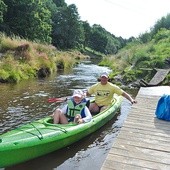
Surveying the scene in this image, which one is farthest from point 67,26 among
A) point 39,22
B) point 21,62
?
point 21,62

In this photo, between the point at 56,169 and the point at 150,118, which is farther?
the point at 150,118

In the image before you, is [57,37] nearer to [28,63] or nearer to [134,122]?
[28,63]

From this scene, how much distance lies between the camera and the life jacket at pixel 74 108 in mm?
6445

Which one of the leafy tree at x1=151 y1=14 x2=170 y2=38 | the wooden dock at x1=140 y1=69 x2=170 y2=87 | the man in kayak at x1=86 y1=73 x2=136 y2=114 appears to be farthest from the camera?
the leafy tree at x1=151 y1=14 x2=170 y2=38

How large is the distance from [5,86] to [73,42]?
1598 inches

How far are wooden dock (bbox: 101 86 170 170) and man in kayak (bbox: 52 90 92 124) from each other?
3.18ft

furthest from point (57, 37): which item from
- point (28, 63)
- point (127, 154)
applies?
point (127, 154)

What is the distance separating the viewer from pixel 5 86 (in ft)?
41.4

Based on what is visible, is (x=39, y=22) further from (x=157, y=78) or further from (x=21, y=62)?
(x=157, y=78)

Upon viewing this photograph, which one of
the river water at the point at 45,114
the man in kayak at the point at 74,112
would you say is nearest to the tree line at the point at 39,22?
the river water at the point at 45,114

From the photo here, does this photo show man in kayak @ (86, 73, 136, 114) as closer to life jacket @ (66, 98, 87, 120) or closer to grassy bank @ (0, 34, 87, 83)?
life jacket @ (66, 98, 87, 120)

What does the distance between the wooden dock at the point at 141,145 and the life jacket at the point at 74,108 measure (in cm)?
101

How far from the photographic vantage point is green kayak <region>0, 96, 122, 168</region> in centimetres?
479

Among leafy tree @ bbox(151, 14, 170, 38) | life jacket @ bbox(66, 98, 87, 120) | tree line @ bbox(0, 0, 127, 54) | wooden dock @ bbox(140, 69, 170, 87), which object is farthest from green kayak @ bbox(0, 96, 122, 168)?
leafy tree @ bbox(151, 14, 170, 38)
